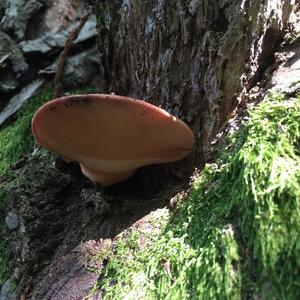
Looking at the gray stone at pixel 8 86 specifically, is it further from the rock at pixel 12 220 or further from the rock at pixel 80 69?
the rock at pixel 12 220

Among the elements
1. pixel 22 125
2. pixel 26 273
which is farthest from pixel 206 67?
pixel 22 125

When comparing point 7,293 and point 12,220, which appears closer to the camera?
point 7,293

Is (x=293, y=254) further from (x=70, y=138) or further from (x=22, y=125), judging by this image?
(x=22, y=125)

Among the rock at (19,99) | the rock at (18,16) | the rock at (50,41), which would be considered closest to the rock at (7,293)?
the rock at (19,99)

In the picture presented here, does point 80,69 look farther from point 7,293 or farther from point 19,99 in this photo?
point 7,293

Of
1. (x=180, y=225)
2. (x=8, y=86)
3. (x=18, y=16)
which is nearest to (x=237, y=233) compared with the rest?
(x=180, y=225)

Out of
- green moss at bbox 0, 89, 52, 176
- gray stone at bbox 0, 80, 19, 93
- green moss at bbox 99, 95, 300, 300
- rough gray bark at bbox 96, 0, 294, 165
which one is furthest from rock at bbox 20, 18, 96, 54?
green moss at bbox 99, 95, 300, 300

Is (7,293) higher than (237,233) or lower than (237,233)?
lower
